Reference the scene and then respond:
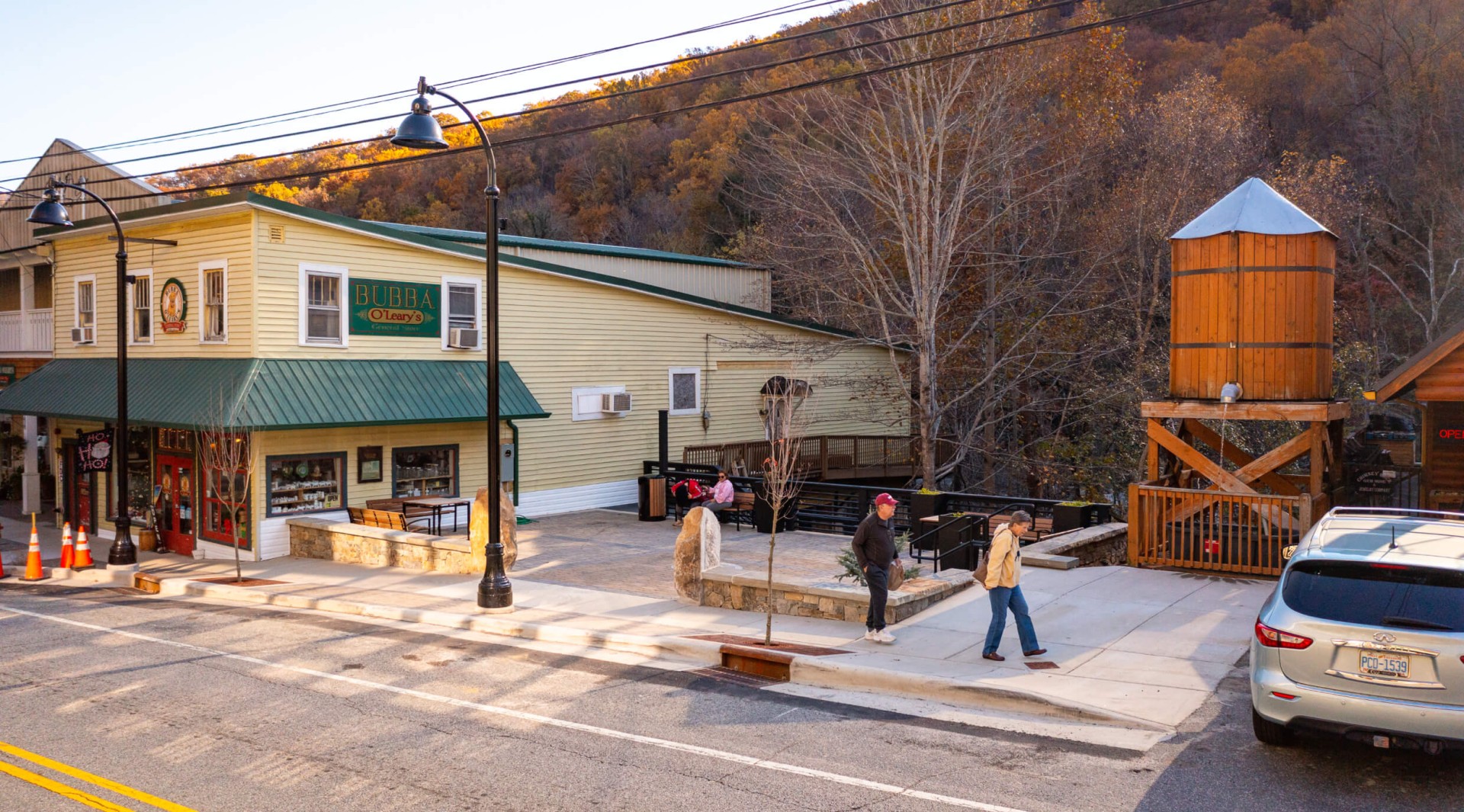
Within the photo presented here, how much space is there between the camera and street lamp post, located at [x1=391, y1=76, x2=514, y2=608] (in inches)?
539

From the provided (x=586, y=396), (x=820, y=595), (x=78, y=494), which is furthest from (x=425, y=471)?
(x=820, y=595)

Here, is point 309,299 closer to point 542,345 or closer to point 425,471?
point 425,471

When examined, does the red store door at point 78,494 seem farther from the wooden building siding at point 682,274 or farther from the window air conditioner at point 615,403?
the wooden building siding at point 682,274

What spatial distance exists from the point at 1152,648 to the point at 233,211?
17.3m

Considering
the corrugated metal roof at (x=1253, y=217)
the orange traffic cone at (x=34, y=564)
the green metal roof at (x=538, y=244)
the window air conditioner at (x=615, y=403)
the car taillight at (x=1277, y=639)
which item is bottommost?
the orange traffic cone at (x=34, y=564)

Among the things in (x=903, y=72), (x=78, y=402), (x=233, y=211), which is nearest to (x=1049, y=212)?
(x=903, y=72)

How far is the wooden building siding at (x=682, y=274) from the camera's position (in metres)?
31.1

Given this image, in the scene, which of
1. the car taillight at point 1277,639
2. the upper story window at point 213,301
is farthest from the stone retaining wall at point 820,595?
the upper story window at point 213,301

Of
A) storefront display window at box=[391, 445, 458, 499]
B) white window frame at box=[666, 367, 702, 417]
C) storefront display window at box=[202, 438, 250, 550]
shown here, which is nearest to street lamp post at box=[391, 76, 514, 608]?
storefront display window at box=[202, 438, 250, 550]

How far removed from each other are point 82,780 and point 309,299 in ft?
45.9

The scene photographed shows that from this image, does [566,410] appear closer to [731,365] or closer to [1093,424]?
[731,365]

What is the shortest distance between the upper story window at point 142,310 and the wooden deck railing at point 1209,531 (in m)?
19.8

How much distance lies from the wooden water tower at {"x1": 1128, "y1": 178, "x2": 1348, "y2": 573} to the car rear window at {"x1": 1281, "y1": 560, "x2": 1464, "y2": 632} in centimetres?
760

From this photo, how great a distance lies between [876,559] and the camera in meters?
11.3
